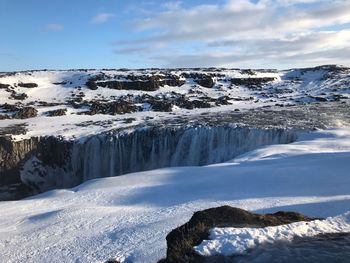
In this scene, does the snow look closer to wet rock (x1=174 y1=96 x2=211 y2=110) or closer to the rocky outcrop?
wet rock (x1=174 y1=96 x2=211 y2=110)

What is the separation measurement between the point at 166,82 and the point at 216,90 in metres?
5.61

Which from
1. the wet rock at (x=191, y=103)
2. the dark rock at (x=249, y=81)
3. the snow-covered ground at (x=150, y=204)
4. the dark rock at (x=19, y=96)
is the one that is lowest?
the snow-covered ground at (x=150, y=204)

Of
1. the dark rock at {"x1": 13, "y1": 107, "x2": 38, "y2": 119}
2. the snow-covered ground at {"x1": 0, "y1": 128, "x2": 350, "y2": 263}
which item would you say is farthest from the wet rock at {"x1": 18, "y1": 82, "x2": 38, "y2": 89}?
the snow-covered ground at {"x1": 0, "y1": 128, "x2": 350, "y2": 263}

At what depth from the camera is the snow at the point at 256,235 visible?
7.92m

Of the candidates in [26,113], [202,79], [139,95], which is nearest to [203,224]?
[26,113]

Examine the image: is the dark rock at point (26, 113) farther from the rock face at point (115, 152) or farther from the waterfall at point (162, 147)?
the waterfall at point (162, 147)

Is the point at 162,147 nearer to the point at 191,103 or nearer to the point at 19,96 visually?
the point at 191,103

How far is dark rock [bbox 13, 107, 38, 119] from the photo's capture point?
4022 centimetres

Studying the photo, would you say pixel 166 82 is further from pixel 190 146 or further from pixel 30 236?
pixel 30 236

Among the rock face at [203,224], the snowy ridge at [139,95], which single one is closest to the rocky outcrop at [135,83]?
the snowy ridge at [139,95]

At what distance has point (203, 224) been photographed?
856 centimetres

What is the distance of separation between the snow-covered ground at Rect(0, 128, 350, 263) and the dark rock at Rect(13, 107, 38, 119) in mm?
24704

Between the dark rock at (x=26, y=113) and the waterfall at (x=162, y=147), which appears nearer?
the waterfall at (x=162, y=147)

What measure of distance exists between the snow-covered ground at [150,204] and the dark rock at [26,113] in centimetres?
2470
